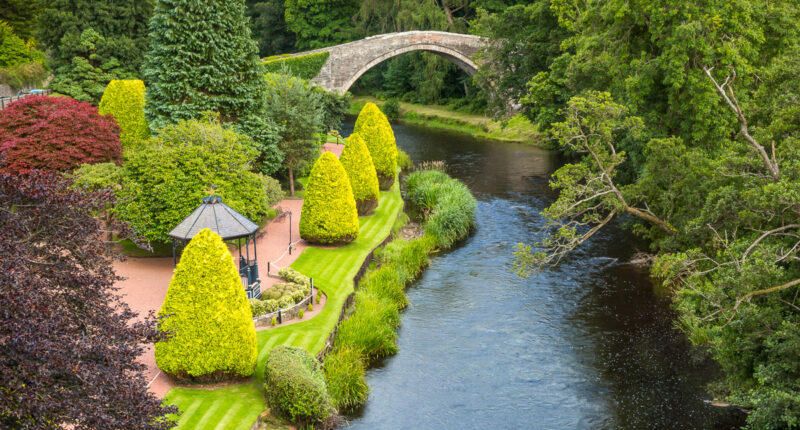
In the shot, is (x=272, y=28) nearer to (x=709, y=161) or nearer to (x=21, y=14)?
(x=21, y=14)

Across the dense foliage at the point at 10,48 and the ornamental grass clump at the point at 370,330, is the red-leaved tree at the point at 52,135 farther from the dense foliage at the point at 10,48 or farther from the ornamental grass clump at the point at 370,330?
the dense foliage at the point at 10,48

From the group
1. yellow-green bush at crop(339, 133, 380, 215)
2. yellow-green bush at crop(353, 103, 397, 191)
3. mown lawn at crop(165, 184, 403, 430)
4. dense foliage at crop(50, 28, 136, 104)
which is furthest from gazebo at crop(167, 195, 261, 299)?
dense foliage at crop(50, 28, 136, 104)

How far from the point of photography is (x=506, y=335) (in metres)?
21.1

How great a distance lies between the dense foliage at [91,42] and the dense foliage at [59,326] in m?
37.2

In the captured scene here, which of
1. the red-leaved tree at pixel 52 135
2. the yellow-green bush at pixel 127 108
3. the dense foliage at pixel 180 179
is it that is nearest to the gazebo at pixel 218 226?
the dense foliage at pixel 180 179

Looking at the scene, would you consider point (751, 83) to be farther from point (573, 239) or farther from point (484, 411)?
point (484, 411)

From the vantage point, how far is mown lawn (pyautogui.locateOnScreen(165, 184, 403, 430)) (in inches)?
578

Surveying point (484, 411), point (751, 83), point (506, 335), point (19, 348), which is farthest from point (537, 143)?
point (19, 348)

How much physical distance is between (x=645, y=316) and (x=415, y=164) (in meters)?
25.8

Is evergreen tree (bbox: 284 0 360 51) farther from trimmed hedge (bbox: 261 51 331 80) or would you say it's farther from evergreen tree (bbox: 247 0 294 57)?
trimmed hedge (bbox: 261 51 331 80)

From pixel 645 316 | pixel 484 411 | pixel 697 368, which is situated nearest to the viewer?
pixel 484 411

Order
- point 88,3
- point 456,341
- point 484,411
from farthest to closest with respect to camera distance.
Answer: point 88,3 → point 456,341 → point 484,411

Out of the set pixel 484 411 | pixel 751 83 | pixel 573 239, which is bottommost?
pixel 484 411

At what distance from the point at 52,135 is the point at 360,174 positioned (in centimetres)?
1249
